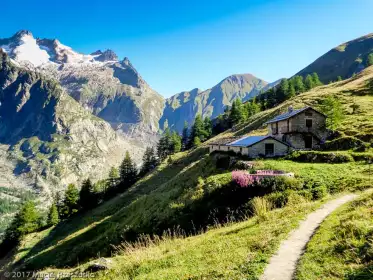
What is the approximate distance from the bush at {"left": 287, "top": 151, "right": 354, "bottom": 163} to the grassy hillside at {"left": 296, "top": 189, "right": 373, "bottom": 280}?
27.0 meters

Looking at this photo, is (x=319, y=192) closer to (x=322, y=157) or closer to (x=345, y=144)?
(x=322, y=157)

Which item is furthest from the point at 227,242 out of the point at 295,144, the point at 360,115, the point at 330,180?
the point at 360,115

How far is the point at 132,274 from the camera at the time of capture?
494 inches

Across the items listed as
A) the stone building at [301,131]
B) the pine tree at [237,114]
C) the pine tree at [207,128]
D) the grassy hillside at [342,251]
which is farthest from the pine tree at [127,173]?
the grassy hillside at [342,251]

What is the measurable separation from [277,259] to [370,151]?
3777 cm

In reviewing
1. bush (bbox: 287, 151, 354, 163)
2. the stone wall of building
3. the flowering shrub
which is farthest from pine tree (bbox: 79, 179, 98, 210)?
the flowering shrub

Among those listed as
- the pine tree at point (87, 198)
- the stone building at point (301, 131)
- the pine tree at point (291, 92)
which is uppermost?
the pine tree at point (291, 92)

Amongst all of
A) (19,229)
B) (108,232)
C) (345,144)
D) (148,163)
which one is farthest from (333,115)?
(19,229)

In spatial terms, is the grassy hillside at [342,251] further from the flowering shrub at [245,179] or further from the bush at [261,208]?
the flowering shrub at [245,179]

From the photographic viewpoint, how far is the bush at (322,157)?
3801cm

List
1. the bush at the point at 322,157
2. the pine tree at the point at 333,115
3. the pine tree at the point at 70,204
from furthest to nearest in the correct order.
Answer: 1. the pine tree at the point at 70,204
2. the pine tree at the point at 333,115
3. the bush at the point at 322,157

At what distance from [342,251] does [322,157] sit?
3345 cm

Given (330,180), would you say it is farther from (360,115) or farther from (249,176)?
(360,115)

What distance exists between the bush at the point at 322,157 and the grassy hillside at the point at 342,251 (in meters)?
27.0
